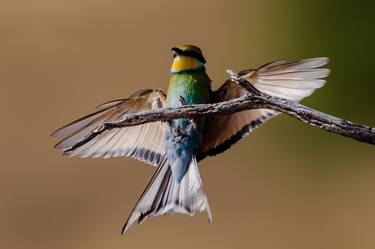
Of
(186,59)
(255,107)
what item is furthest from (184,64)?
(255,107)

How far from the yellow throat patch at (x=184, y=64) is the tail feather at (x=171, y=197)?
5.7 inches

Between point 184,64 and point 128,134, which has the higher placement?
point 184,64

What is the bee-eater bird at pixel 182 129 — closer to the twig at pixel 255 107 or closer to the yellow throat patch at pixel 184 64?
the yellow throat patch at pixel 184 64

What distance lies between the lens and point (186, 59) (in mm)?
1230

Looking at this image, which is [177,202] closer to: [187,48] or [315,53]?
[187,48]

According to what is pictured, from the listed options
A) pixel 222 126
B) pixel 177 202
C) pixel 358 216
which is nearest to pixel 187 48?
pixel 222 126

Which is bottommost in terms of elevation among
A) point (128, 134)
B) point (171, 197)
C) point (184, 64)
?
point (171, 197)

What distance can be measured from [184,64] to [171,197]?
0.71 feet

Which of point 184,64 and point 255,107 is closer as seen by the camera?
point 255,107

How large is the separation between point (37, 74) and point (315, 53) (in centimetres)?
95

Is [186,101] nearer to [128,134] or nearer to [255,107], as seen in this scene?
[128,134]

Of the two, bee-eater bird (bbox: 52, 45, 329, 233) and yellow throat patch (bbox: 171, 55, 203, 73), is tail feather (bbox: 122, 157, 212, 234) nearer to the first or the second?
bee-eater bird (bbox: 52, 45, 329, 233)

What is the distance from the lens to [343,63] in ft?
9.29

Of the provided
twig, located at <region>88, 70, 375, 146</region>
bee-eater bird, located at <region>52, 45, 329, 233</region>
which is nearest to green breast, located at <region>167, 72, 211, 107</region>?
bee-eater bird, located at <region>52, 45, 329, 233</region>
